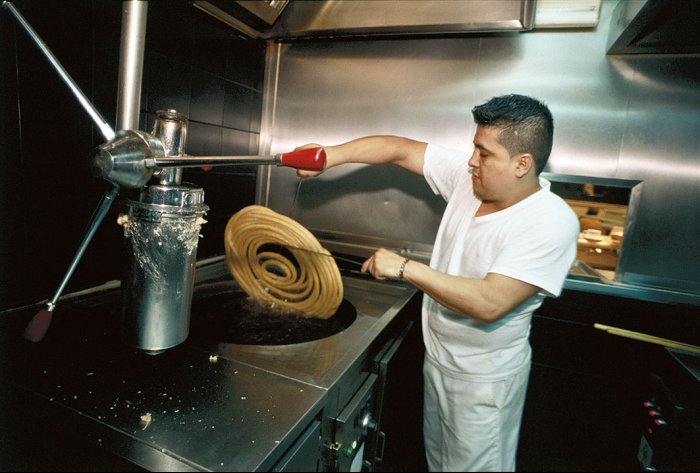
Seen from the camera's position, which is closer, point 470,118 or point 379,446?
point 379,446

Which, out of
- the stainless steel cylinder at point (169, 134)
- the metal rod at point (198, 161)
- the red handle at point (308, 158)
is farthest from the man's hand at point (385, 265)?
the stainless steel cylinder at point (169, 134)

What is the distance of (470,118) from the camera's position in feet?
5.58

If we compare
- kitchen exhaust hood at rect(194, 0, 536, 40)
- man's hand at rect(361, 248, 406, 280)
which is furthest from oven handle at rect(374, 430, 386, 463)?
kitchen exhaust hood at rect(194, 0, 536, 40)

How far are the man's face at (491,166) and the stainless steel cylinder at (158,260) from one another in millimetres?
687

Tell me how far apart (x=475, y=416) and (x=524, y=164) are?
0.71 metres

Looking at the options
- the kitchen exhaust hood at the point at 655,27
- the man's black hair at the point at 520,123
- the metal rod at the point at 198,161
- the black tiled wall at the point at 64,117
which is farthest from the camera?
the kitchen exhaust hood at the point at 655,27

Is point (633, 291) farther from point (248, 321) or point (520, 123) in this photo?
point (248, 321)

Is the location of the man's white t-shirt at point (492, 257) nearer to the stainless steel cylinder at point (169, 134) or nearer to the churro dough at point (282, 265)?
the churro dough at point (282, 265)

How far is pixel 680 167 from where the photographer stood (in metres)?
1.47

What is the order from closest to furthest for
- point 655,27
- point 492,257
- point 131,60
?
point 131,60 < point 492,257 < point 655,27

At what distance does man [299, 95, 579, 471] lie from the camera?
1.02 m

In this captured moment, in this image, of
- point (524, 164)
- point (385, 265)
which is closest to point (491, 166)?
point (524, 164)

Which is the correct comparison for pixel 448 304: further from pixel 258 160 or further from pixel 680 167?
pixel 680 167

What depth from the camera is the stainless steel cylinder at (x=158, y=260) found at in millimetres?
787
